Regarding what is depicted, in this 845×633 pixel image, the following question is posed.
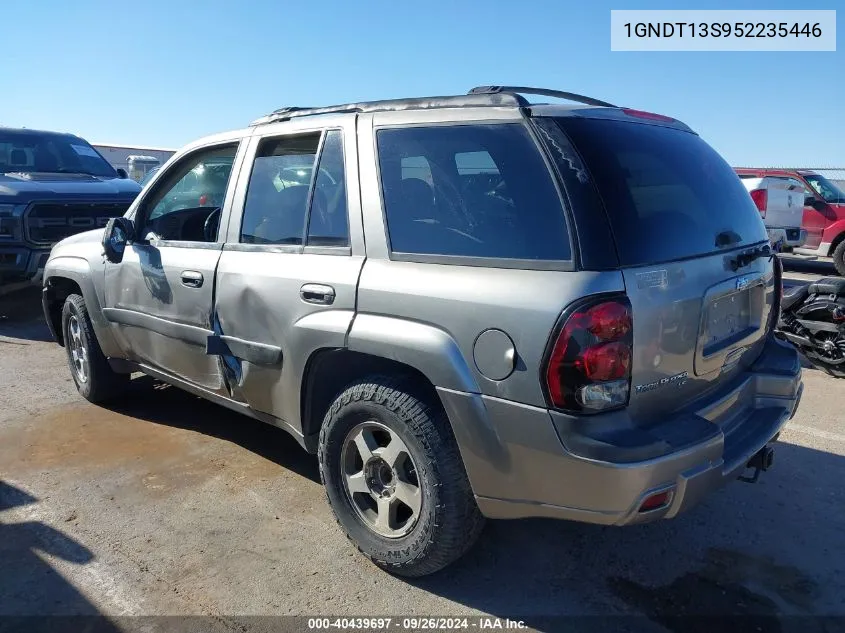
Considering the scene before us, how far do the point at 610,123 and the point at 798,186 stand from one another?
12.6 m

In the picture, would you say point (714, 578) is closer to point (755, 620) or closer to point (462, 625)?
point (755, 620)

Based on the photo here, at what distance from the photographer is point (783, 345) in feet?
10.9

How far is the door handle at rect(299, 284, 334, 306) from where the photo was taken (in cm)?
294

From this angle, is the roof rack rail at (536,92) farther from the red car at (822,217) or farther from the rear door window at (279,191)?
the red car at (822,217)

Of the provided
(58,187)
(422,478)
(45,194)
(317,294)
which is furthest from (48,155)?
(422,478)

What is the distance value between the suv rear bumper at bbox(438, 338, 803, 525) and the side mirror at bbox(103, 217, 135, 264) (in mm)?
2683

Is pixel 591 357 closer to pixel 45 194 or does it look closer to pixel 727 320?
pixel 727 320

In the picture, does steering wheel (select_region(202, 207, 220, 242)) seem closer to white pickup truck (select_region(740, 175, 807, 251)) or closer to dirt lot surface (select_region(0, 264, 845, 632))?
dirt lot surface (select_region(0, 264, 845, 632))

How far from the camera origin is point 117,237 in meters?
4.28

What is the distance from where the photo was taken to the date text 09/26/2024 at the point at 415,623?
8.54 feet

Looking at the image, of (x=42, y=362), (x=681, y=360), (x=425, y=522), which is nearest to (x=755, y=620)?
(x=681, y=360)

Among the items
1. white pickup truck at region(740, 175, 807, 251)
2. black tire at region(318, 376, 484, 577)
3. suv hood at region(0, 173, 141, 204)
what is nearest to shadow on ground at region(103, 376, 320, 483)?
black tire at region(318, 376, 484, 577)

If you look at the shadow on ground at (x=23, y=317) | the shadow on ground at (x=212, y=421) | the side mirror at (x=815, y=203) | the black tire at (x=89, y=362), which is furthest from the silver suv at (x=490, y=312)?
the side mirror at (x=815, y=203)

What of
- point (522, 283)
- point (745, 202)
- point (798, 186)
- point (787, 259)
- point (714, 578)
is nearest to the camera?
point (522, 283)
